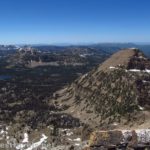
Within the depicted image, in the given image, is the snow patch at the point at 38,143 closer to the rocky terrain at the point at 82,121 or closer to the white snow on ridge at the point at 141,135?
the rocky terrain at the point at 82,121

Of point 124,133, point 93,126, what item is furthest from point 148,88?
point 124,133

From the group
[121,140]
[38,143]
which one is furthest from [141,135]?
[38,143]

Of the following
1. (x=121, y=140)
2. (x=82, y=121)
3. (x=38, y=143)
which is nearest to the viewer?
(x=121, y=140)

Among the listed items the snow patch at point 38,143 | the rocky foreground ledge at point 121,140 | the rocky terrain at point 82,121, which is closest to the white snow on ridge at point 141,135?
the rocky foreground ledge at point 121,140

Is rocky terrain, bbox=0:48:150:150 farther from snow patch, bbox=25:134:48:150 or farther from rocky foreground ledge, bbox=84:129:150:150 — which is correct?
rocky foreground ledge, bbox=84:129:150:150

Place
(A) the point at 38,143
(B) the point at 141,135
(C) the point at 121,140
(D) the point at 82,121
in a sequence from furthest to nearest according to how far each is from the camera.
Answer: (D) the point at 82,121 → (A) the point at 38,143 → (B) the point at 141,135 → (C) the point at 121,140

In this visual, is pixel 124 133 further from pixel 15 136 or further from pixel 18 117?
pixel 18 117

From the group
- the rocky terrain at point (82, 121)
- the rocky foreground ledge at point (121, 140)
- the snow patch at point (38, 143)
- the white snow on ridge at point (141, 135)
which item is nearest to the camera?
the rocky foreground ledge at point (121, 140)

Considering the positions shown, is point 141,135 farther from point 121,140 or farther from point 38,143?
point 38,143

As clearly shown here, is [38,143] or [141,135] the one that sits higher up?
[141,135]
